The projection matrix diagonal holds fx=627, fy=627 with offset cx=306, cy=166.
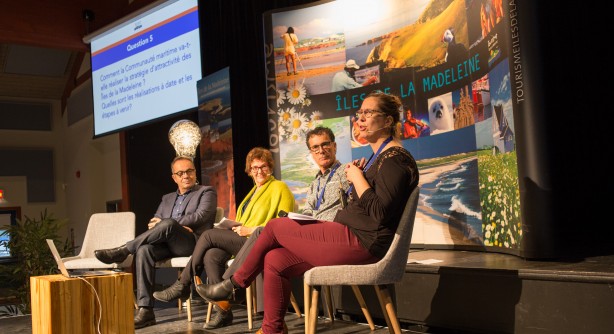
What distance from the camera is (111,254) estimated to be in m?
3.83

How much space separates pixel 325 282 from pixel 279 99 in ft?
8.77

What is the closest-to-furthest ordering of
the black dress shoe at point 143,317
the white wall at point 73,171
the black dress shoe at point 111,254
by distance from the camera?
the black dress shoe at point 143,317, the black dress shoe at point 111,254, the white wall at point 73,171

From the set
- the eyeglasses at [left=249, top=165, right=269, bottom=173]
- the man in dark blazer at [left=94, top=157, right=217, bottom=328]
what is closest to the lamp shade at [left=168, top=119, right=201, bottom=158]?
the man in dark blazer at [left=94, top=157, right=217, bottom=328]

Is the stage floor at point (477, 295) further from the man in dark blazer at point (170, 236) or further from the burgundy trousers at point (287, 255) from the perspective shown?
the burgundy trousers at point (287, 255)

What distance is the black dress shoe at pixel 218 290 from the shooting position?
112 inches

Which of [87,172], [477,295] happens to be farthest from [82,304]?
[87,172]

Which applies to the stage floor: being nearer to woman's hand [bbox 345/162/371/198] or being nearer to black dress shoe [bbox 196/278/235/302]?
black dress shoe [bbox 196/278/235/302]

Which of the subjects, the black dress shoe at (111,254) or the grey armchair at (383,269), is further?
the black dress shoe at (111,254)

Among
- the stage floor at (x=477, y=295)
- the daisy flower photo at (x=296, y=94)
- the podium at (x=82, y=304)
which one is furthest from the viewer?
the daisy flower photo at (x=296, y=94)

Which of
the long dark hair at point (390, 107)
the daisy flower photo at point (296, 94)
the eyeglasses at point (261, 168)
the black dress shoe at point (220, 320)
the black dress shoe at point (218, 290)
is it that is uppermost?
the daisy flower photo at point (296, 94)

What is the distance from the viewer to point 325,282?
2432mm

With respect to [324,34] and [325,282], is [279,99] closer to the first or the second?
[324,34]

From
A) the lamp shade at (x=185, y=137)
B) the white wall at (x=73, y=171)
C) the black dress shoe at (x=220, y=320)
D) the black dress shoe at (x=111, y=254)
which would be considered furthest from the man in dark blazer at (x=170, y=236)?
the white wall at (x=73, y=171)

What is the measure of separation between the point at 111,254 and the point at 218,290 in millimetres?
1251
